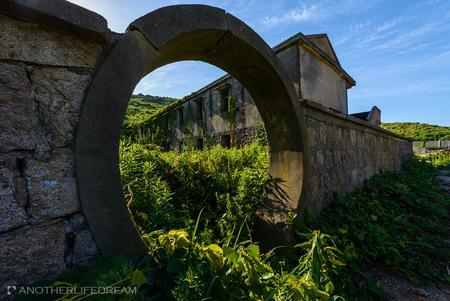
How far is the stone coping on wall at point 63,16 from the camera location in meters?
1.15

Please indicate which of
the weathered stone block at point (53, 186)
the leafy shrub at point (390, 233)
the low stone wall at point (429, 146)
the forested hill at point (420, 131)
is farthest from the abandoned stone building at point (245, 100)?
the forested hill at point (420, 131)

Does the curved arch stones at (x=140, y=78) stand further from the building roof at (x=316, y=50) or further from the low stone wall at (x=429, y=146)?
the low stone wall at (x=429, y=146)

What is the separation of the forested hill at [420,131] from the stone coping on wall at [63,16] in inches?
1201

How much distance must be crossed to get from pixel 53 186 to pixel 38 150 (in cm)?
19

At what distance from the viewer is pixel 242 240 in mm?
2848

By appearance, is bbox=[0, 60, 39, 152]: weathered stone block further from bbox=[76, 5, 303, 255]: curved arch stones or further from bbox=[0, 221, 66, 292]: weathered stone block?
bbox=[0, 221, 66, 292]: weathered stone block

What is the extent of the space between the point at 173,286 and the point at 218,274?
26 cm

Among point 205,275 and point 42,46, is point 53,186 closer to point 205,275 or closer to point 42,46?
point 42,46

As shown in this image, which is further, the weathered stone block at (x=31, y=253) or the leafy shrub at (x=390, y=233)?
the leafy shrub at (x=390, y=233)

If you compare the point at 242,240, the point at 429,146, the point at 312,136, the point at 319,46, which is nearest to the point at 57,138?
the point at 242,240

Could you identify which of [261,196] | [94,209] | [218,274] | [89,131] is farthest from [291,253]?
[89,131]

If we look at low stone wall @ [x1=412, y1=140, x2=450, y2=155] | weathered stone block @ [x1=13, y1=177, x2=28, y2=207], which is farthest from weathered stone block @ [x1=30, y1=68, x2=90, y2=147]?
low stone wall @ [x1=412, y1=140, x2=450, y2=155]

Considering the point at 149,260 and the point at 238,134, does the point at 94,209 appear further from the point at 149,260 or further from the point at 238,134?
the point at 238,134

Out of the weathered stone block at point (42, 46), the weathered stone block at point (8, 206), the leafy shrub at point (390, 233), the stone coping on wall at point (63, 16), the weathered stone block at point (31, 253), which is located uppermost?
the stone coping on wall at point (63, 16)
